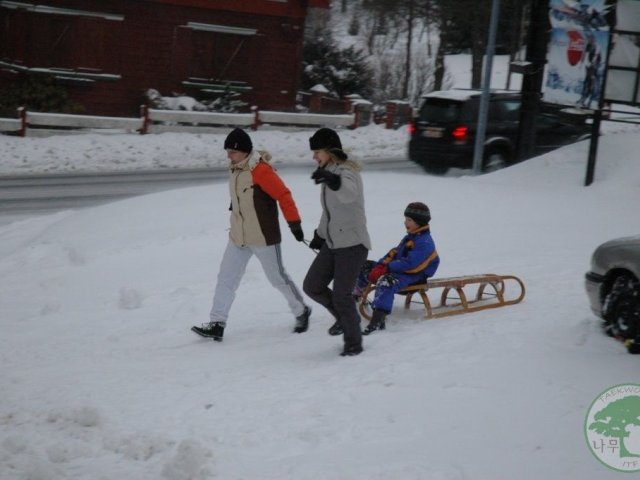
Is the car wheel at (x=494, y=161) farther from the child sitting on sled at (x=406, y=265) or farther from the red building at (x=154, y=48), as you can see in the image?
the red building at (x=154, y=48)

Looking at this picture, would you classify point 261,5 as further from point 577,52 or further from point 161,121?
point 577,52

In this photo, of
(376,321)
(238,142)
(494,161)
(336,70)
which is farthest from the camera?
(336,70)

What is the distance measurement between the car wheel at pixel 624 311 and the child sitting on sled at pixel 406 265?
1.55m

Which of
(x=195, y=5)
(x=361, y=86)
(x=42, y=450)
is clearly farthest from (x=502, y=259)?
(x=361, y=86)

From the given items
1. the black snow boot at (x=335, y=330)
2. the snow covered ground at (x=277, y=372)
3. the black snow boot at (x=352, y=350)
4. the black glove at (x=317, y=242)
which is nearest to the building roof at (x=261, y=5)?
the snow covered ground at (x=277, y=372)

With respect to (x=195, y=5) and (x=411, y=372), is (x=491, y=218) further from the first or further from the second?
(x=195, y=5)

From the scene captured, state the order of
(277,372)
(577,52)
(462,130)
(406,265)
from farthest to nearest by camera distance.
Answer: (462,130)
(577,52)
(406,265)
(277,372)

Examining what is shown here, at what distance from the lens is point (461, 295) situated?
312 inches

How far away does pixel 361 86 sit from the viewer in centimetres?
3353

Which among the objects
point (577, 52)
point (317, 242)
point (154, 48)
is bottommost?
point (317, 242)

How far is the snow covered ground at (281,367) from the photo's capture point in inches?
194

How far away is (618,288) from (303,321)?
2.57 m

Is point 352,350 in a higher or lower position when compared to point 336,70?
lower

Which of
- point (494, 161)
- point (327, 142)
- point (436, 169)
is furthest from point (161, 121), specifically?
point (327, 142)
